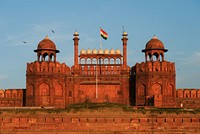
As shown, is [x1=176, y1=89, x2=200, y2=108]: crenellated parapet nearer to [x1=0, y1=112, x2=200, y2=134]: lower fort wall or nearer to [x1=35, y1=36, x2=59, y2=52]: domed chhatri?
[x1=0, y1=112, x2=200, y2=134]: lower fort wall

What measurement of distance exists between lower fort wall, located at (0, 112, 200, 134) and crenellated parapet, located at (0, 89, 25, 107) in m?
9.90

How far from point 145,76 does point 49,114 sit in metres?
12.9

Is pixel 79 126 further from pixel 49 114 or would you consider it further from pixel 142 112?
pixel 142 112

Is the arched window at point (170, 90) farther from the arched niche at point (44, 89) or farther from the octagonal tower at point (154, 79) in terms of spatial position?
the arched niche at point (44, 89)

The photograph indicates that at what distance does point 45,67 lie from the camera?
48.6 m

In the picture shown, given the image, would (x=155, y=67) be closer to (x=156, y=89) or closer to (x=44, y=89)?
(x=156, y=89)

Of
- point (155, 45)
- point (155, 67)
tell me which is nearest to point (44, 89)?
point (155, 67)

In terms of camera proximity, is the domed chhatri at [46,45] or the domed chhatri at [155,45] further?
the domed chhatri at [46,45]

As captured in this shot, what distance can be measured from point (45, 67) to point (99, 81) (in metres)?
6.40

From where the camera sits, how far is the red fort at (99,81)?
1880 inches

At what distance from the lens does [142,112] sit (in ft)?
132

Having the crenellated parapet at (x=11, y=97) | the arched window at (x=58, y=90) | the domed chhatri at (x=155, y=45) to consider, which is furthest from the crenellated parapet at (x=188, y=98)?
the crenellated parapet at (x=11, y=97)

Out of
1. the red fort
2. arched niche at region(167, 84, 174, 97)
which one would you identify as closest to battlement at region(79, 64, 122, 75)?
the red fort

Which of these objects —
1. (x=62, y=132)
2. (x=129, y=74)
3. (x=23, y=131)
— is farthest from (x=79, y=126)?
(x=129, y=74)
